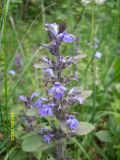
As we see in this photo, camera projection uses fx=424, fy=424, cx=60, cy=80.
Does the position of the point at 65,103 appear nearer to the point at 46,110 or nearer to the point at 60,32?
the point at 46,110

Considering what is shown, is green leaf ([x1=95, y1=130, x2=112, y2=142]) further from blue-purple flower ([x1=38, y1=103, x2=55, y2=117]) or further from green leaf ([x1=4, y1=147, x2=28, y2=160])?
blue-purple flower ([x1=38, y1=103, x2=55, y2=117])

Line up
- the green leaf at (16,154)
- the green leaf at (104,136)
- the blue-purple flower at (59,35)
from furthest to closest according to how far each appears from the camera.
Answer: the green leaf at (104,136) < the green leaf at (16,154) < the blue-purple flower at (59,35)

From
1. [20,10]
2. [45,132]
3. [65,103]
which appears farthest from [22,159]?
[20,10]

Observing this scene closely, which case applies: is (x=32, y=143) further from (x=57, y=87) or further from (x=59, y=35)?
(x=59, y=35)

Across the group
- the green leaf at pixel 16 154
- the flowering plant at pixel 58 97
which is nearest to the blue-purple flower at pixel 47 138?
the flowering plant at pixel 58 97

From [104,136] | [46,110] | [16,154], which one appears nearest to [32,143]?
[46,110]

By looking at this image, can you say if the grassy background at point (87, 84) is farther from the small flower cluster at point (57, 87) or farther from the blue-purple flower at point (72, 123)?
the blue-purple flower at point (72, 123)

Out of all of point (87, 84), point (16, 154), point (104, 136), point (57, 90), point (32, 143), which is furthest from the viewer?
point (87, 84)

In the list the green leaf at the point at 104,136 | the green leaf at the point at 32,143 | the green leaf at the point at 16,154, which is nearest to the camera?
the green leaf at the point at 32,143

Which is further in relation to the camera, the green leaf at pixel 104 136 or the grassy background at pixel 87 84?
the green leaf at pixel 104 136
